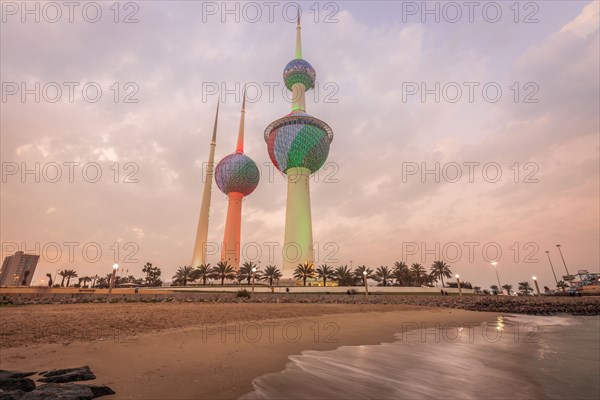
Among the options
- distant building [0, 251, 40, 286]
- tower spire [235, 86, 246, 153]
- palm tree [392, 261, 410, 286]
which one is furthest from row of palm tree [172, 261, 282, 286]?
distant building [0, 251, 40, 286]

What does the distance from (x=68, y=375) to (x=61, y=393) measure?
1.01 meters

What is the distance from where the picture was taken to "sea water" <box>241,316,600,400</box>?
448cm

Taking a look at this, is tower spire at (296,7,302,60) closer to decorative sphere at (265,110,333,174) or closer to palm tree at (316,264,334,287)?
decorative sphere at (265,110,333,174)

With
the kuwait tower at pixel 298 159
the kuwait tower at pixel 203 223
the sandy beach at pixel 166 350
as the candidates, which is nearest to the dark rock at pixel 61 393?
the sandy beach at pixel 166 350

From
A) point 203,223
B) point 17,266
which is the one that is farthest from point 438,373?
point 17,266

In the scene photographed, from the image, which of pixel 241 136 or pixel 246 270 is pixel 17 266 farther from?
pixel 246 270

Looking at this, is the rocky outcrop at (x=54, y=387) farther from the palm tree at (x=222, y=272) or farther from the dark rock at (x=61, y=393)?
the palm tree at (x=222, y=272)

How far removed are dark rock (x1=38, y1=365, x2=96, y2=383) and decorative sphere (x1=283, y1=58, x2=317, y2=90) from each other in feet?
313

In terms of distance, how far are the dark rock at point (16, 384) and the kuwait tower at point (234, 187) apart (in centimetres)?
8579

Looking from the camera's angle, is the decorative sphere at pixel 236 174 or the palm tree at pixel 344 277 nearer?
the palm tree at pixel 344 277

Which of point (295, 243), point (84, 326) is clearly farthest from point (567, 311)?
point (295, 243)

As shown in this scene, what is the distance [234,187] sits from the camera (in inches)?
3664

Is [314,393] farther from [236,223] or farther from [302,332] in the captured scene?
[236,223]

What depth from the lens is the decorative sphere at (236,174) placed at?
91625 mm
